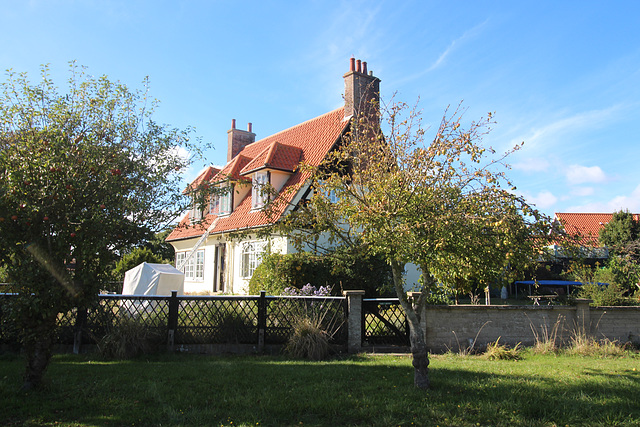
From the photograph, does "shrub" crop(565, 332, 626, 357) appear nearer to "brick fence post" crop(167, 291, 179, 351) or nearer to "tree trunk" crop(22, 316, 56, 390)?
"brick fence post" crop(167, 291, 179, 351)

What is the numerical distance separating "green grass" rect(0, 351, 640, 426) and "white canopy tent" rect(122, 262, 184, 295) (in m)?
6.30

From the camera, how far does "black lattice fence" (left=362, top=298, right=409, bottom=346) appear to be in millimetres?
10609

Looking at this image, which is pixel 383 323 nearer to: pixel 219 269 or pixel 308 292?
pixel 308 292

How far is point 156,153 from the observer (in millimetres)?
7949

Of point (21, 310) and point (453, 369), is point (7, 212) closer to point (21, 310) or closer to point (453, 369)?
point (21, 310)

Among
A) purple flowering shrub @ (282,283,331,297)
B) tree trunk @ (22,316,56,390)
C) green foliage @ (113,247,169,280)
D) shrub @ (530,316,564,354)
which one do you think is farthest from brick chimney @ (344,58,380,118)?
tree trunk @ (22,316,56,390)

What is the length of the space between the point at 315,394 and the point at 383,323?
4.36m

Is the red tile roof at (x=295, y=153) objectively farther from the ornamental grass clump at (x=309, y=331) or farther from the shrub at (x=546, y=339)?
the shrub at (x=546, y=339)

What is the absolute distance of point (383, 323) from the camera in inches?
423

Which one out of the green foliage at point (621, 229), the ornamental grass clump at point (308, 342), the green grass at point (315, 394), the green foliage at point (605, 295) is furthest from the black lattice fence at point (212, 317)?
the green foliage at point (621, 229)

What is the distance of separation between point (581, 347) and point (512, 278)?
213 inches

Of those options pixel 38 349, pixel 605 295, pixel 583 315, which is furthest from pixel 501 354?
pixel 605 295

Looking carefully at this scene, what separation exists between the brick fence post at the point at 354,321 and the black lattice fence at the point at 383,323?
203 millimetres

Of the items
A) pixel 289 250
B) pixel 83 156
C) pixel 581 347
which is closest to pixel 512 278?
pixel 581 347
